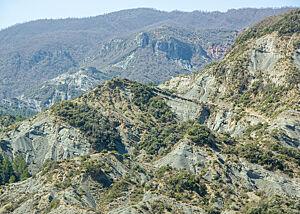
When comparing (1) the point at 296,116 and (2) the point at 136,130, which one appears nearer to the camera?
(1) the point at 296,116

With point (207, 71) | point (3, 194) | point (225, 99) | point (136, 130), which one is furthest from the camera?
point (207, 71)

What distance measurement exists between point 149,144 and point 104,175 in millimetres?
39642

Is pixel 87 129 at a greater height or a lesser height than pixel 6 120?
greater

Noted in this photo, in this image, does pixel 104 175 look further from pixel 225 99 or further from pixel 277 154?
pixel 225 99

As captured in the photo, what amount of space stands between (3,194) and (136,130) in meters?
61.4

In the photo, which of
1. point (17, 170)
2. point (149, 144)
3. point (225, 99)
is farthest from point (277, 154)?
point (17, 170)

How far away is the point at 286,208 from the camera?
224 feet

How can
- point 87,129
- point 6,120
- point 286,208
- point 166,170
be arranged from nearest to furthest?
point 286,208, point 166,170, point 87,129, point 6,120

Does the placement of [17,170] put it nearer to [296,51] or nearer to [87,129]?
[87,129]

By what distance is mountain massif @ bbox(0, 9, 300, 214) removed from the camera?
80.4 meters

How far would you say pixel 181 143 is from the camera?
11069 centimetres

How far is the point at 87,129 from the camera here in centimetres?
12744

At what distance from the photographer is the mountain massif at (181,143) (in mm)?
80438

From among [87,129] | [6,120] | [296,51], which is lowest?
[6,120]
